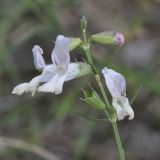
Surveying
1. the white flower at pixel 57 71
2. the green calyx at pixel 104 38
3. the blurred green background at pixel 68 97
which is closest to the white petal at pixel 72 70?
the white flower at pixel 57 71

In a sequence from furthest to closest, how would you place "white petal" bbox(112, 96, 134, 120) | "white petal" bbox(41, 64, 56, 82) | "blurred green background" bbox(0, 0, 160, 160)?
"blurred green background" bbox(0, 0, 160, 160)
"white petal" bbox(41, 64, 56, 82)
"white petal" bbox(112, 96, 134, 120)

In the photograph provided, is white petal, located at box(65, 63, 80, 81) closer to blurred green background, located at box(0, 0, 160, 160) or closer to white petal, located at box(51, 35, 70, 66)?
white petal, located at box(51, 35, 70, 66)

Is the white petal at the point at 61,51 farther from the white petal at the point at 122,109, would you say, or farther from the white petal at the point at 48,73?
the white petal at the point at 122,109

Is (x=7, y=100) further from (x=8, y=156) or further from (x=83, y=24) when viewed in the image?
(x=83, y=24)

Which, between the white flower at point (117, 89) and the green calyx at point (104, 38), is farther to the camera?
the green calyx at point (104, 38)

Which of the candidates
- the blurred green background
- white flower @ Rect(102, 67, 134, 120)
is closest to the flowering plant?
white flower @ Rect(102, 67, 134, 120)

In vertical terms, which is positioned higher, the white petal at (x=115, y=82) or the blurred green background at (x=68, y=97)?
the white petal at (x=115, y=82)

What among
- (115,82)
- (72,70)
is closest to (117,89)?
(115,82)

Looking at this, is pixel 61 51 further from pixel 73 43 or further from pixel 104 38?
pixel 104 38
